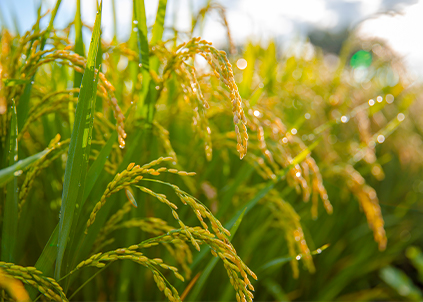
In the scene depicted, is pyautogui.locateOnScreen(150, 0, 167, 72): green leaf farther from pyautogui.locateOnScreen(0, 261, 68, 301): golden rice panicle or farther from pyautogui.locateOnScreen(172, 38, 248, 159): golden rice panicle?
pyautogui.locateOnScreen(0, 261, 68, 301): golden rice panicle

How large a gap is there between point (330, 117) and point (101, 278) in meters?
1.85

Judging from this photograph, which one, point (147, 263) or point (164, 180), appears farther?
point (164, 180)

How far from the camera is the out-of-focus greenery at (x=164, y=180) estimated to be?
70 centimetres

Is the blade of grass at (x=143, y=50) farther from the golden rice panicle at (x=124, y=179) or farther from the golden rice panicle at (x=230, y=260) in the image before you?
the golden rice panicle at (x=230, y=260)

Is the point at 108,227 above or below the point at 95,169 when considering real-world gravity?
below

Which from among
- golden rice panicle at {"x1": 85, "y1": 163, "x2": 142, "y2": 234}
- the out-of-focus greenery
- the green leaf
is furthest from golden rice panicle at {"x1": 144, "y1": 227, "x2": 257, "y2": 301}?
the green leaf

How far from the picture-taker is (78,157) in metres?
0.71

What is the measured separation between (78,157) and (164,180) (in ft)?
2.11

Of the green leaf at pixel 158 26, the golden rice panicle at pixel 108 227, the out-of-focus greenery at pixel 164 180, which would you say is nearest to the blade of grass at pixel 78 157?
the out-of-focus greenery at pixel 164 180

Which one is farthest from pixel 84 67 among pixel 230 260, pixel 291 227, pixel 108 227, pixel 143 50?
pixel 291 227

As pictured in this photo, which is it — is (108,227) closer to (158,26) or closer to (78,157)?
(78,157)

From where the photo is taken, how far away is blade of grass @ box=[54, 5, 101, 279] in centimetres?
70

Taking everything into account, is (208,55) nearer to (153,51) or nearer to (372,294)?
(153,51)

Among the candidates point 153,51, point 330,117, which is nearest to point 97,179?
point 153,51
